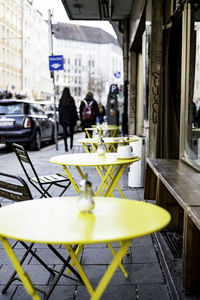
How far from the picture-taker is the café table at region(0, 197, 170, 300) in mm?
1790

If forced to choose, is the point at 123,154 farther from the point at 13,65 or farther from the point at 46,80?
the point at 46,80

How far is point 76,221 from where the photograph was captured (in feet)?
6.55

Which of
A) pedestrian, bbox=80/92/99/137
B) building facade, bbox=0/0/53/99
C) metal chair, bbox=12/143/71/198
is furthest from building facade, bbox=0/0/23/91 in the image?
metal chair, bbox=12/143/71/198

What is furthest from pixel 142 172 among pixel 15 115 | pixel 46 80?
pixel 46 80

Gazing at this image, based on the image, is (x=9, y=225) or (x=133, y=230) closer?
(x=133, y=230)

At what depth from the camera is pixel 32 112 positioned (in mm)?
13086

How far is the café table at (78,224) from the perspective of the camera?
1.79 metres

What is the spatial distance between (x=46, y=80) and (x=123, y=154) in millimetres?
70832

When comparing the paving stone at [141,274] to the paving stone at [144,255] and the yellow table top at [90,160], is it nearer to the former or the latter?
the paving stone at [144,255]

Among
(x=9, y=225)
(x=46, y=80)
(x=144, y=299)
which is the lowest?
(x=144, y=299)

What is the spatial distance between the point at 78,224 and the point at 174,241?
226 centimetres

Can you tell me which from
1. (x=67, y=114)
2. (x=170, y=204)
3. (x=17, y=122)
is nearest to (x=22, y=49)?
(x=17, y=122)

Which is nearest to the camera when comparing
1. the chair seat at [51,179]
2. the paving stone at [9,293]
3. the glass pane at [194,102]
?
the paving stone at [9,293]

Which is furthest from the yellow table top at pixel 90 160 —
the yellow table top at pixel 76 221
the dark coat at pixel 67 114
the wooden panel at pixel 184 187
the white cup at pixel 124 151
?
the dark coat at pixel 67 114
